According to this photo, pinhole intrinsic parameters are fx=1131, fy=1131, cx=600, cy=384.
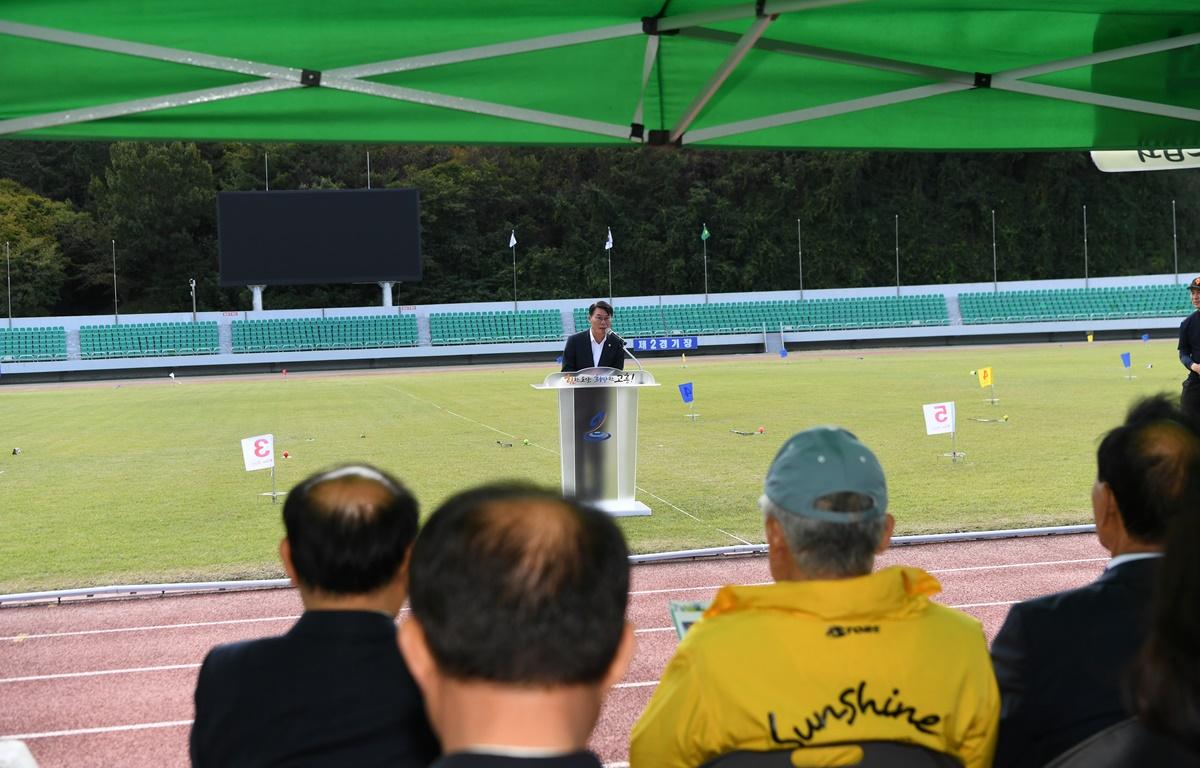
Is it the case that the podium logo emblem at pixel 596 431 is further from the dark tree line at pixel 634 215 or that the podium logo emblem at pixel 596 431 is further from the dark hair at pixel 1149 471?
the dark tree line at pixel 634 215

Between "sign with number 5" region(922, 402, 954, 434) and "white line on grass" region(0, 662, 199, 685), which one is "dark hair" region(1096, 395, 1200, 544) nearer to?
"white line on grass" region(0, 662, 199, 685)

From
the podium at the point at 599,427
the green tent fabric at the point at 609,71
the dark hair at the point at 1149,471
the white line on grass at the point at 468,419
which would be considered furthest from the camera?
the white line on grass at the point at 468,419

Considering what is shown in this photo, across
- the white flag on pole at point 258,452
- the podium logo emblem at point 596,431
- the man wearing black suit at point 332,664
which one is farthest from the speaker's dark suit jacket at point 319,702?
the white flag on pole at point 258,452

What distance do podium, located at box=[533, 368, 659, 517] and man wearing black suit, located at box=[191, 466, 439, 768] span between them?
20.1 feet

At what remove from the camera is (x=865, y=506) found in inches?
76.2

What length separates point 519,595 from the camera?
111cm

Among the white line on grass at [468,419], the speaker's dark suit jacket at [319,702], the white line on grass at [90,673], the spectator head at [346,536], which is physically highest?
the spectator head at [346,536]

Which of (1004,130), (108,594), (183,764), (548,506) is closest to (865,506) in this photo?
(548,506)

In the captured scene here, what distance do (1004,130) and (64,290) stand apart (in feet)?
206

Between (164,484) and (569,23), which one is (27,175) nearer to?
(164,484)

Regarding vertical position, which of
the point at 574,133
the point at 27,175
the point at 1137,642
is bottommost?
the point at 1137,642

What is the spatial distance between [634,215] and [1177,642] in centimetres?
6638

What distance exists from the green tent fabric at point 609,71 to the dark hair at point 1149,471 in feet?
7.68

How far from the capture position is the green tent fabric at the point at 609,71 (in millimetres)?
4281
